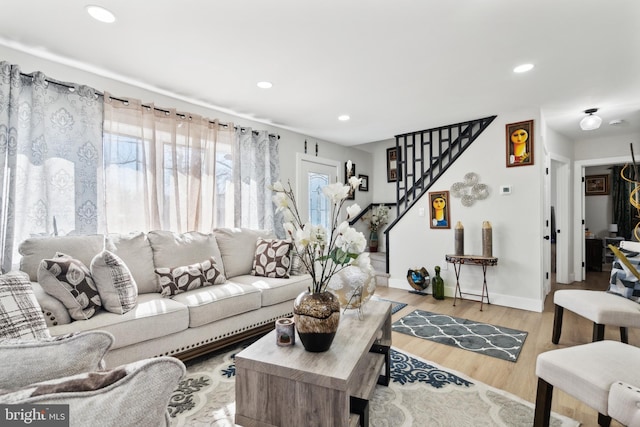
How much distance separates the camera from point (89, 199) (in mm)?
2654

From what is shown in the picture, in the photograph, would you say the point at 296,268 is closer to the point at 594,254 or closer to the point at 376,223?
the point at 376,223

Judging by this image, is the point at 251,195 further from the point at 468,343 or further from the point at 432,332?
the point at 468,343

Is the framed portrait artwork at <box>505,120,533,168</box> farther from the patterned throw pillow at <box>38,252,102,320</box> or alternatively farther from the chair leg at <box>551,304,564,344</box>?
the patterned throw pillow at <box>38,252,102,320</box>

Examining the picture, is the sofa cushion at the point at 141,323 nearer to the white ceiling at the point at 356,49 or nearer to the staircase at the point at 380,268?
the white ceiling at the point at 356,49

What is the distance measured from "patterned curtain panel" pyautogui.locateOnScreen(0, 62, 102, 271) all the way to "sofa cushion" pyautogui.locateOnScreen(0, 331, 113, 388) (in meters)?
2.01

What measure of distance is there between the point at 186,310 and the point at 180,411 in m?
0.67

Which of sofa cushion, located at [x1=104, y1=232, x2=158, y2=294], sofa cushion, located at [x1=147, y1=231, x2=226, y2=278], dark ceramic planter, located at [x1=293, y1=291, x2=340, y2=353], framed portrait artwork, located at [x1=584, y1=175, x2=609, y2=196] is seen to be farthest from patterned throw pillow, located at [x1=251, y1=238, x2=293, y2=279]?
framed portrait artwork, located at [x1=584, y1=175, x2=609, y2=196]

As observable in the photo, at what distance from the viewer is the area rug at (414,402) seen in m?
1.74

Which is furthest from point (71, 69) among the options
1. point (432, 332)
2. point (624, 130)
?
point (624, 130)

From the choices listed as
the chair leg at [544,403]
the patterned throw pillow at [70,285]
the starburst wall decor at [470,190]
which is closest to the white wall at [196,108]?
the patterned throw pillow at [70,285]

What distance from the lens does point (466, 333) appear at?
2990mm

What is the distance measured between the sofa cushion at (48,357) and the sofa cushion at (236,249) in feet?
7.47

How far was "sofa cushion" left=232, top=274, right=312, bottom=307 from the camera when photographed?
113 inches

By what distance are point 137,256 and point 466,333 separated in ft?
10.2
